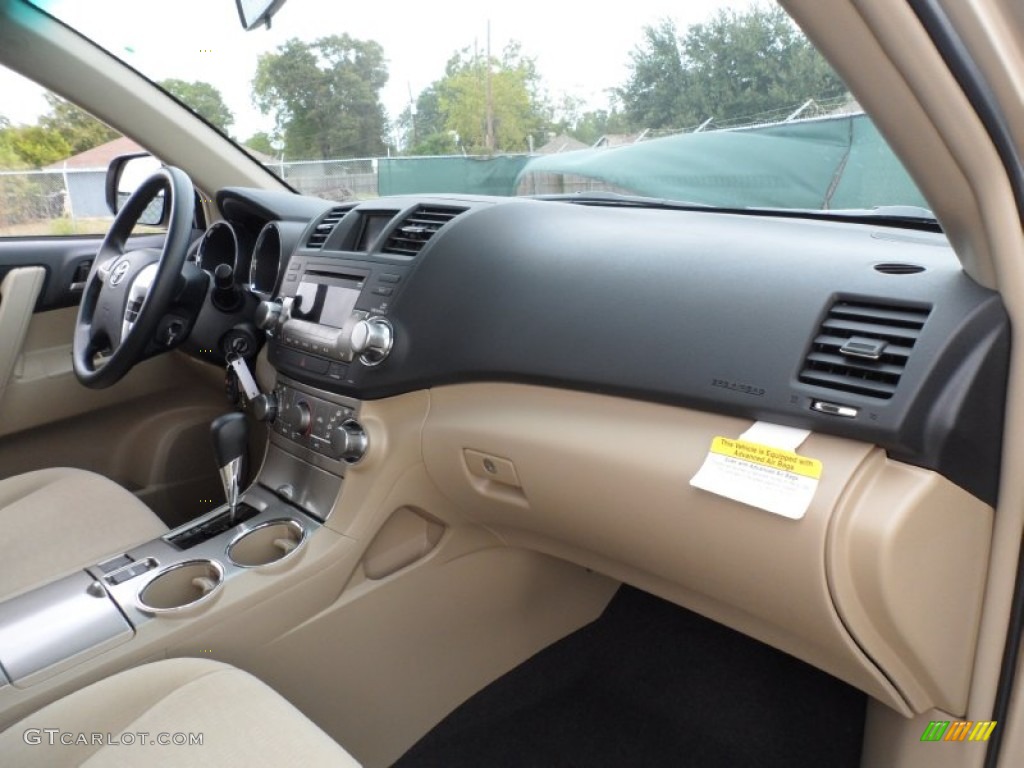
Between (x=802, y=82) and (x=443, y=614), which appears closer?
(x=802, y=82)

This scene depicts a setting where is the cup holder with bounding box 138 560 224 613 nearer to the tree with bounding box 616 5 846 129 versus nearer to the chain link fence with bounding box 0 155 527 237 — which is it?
the chain link fence with bounding box 0 155 527 237

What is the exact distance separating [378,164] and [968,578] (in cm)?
167

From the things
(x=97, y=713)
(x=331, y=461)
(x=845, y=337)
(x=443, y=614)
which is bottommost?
(x=443, y=614)

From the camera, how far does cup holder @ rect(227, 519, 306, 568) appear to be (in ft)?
4.85

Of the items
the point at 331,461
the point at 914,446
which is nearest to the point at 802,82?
the point at 914,446

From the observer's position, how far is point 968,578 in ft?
3.13

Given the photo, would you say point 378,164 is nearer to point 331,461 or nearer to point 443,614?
point 331,461

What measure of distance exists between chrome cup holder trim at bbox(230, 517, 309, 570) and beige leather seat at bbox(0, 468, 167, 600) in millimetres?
174

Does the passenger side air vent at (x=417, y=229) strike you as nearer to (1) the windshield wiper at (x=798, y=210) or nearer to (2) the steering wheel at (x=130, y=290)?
(1) the windshield wiper at (x=798, y=210)

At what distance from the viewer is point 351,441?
147 cm

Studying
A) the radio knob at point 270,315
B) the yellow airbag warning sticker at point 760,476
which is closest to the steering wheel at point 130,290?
the radio knob at point 270,315

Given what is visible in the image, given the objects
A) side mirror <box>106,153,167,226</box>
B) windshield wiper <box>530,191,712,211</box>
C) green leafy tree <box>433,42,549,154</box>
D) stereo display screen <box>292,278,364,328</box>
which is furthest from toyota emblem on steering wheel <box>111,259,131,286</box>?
windshield wiper <box>530,191,712,211</box>

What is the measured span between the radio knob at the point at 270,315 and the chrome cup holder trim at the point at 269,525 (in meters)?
0.41

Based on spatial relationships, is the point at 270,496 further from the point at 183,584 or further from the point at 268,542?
the point at 183,584
